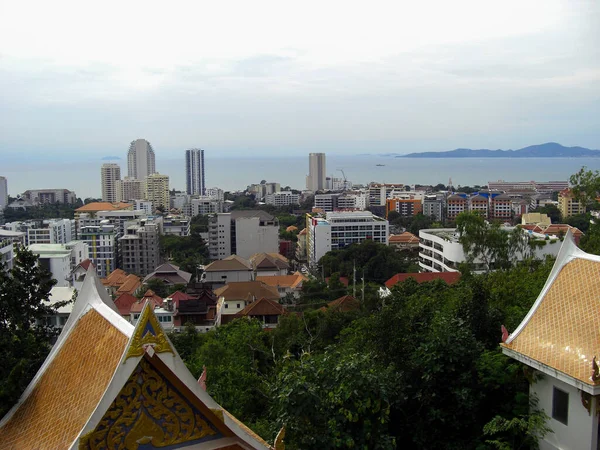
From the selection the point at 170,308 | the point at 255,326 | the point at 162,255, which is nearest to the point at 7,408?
the point at 255,326

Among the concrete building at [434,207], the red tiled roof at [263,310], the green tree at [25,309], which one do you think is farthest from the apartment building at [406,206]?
the green tree at [25,309]

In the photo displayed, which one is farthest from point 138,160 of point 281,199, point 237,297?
point 237,297

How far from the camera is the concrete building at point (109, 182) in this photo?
383 feet

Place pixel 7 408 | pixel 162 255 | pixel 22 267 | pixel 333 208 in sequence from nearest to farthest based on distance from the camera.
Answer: pixel 7 408 < pixel 22 267 < pixel 162 255 < pixel 333 208

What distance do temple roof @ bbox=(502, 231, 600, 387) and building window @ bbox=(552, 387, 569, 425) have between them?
1.22 feet

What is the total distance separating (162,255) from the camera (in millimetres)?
54562

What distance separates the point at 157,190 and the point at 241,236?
57.3 meters

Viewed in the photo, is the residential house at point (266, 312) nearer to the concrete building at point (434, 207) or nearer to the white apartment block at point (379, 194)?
the concrete building at point (434, 207)

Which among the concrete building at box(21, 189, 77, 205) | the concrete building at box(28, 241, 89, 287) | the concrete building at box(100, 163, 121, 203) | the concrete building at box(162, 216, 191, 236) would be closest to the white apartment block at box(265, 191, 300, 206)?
the concrete building at box(100, 163, 121, 203)

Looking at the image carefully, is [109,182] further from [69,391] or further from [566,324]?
[69,391]

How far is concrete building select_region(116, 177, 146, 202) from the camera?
377 feet

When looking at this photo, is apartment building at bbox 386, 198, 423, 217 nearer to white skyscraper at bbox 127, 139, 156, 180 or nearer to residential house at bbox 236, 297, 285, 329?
residential house at bbox 236, 297, 285, 329

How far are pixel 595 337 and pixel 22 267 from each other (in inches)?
350

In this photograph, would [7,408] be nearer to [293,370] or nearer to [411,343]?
[293,370]
